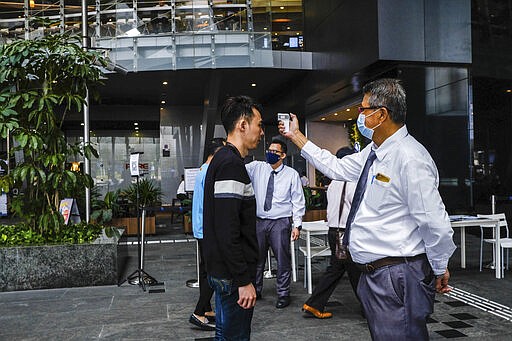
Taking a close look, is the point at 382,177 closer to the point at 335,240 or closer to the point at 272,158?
the point at 335,240

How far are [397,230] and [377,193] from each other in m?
0.19

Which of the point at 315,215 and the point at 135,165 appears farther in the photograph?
the point at 315,215

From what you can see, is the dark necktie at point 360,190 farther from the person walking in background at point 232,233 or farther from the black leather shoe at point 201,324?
the black leather shoe at point 201,324

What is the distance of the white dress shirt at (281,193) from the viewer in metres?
5.09

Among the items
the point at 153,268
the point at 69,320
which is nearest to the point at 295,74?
the point at 153,268

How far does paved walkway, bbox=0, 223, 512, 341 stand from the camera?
4.15m

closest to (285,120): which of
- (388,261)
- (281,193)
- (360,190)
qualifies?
(360,190)

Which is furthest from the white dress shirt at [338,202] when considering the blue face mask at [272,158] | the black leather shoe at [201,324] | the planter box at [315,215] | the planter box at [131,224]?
the planter box at [131,224]

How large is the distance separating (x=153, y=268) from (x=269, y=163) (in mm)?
3261

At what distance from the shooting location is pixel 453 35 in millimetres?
9773

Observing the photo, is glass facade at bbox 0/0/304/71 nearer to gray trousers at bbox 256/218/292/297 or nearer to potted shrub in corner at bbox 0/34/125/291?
potted shrub in corner at bbox 0/34/125/291

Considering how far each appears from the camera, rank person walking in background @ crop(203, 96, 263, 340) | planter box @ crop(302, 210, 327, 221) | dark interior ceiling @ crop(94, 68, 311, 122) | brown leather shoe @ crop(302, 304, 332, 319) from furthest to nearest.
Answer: dark interior ceiling @ crop(94, 68, 311, 122) < planter box @ crop(302, 210, 327, 221) < brown leather shoe @ crop(302, 304, 332, 319) < person walking in background @ crop(203, 96, 263, 340)

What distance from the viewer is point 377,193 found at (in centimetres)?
219

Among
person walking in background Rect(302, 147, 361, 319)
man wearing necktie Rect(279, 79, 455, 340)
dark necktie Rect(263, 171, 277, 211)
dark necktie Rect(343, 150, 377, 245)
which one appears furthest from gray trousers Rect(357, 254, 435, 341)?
dark necktie Rect(263, 171, 277, 211)
